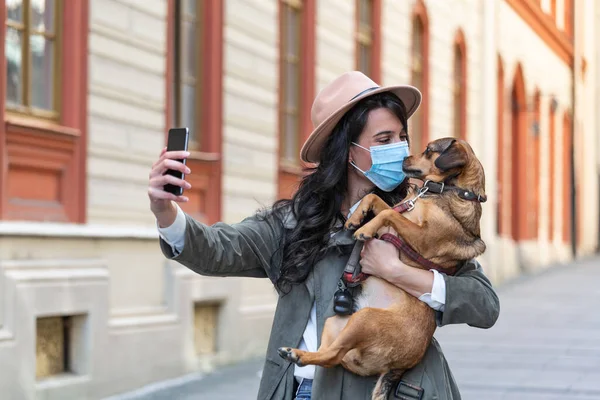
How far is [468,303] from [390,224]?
47 centimetres

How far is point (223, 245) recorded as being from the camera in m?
3.79

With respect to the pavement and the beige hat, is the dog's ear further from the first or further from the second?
the pavement

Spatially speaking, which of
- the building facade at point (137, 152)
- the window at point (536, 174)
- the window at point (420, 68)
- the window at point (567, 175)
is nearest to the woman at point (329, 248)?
the building facade at point (137, 152)

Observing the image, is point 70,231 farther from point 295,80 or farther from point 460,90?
point 460,90

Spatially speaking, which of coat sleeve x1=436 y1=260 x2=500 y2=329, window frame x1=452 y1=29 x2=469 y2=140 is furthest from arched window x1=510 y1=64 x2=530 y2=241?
coat sleeve x1=436 y1=260 x2=500 y2=329

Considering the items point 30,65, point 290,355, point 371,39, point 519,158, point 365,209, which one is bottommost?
point 290,355

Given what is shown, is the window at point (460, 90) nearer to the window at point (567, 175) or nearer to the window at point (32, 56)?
the window at point (567, 175)

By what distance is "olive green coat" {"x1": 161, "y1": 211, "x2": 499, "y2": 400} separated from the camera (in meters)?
3.66

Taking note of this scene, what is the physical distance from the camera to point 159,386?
9984 mm

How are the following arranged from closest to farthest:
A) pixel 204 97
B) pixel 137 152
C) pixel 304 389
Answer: pixel 304 389 < pixel 137 152 < pixel 204 97

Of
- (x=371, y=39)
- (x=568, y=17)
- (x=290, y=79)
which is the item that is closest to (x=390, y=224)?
(x=290, y=79)

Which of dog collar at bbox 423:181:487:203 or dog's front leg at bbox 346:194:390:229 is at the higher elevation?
dog collar at bbox 423:181:487:203

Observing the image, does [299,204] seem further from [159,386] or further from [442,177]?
[159,386]

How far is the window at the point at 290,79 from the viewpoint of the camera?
13.5m
